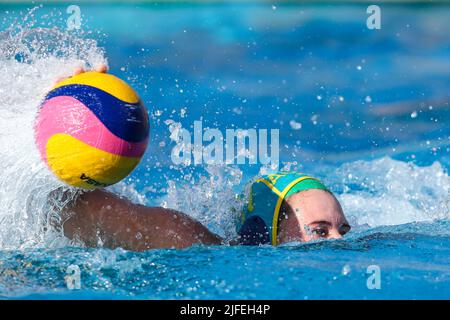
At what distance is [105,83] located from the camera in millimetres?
2293

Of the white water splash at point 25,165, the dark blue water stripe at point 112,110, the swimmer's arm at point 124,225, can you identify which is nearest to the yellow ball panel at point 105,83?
the dark blue water stripe at point 112,110

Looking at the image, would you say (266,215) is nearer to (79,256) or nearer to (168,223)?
(168,223)

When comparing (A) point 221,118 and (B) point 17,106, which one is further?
(A) point 221,118

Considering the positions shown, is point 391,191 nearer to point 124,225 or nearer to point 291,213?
point 291,213

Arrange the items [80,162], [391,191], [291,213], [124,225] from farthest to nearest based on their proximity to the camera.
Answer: [391,191] < [291,213] < [124,225] < [80,162]

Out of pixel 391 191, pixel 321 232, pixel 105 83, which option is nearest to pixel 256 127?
pixel 391 191

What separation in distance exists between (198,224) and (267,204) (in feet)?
0.90

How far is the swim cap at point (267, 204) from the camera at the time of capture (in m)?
2.74

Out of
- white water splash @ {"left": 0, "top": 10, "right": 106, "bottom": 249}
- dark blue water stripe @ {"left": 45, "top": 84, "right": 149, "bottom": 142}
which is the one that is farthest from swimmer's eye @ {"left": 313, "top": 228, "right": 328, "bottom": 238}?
white water splash @ {"left": 0, "top": 10, "right": 106, "bottom": 249}

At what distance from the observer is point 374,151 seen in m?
5.84

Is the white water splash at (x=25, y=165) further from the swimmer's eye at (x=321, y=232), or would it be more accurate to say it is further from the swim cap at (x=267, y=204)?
the swimmer's eye at (x=321, y=232)

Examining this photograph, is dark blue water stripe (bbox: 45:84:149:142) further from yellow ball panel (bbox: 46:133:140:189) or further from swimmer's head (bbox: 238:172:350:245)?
swimmer's head (bbox: 238:172:350:245)
